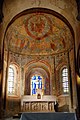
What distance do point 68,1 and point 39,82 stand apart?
8.66 meters

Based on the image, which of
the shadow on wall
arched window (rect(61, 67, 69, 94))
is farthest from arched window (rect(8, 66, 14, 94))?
arched window (rect(61, 67, 69, 94))

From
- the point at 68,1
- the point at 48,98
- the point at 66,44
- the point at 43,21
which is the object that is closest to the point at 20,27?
the point at 43,21

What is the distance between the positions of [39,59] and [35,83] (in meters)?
2.47

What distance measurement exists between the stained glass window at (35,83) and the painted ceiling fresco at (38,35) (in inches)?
97.6

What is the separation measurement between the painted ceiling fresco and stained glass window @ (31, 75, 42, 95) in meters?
2.48

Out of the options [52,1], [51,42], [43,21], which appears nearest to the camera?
[52,1]

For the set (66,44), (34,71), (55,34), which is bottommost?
(34,71)

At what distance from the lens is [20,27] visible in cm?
1670

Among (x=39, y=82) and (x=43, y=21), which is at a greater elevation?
(x=43, y=21)

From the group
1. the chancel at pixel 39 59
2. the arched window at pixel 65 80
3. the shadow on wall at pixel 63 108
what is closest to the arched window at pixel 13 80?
the chancel at pixel 39 59

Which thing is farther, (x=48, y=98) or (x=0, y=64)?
(x=48, y=98)

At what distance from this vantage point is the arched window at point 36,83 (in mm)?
17578

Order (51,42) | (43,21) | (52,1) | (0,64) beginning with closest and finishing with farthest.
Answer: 1. (0,64)
2. (52,1)
3. (43,21)
4. (51,42)

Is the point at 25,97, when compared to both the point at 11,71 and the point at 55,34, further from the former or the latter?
the point at 55,34
